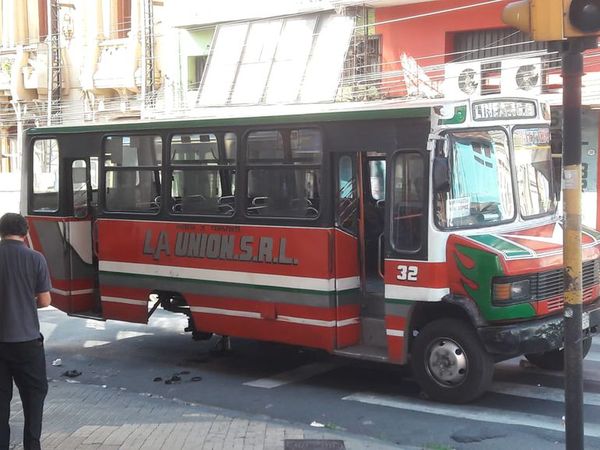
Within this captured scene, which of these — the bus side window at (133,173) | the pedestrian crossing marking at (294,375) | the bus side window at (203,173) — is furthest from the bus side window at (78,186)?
the pedestrian crossing marking at (294,375)

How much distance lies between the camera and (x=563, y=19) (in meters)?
4.47

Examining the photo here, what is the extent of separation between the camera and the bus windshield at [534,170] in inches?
300

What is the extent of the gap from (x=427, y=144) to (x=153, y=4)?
20.7 metres

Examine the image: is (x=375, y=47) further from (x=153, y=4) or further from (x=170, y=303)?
(x=170, y=303)

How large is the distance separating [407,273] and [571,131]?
303 centimetres

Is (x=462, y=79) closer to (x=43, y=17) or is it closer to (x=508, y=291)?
(x=508, y=291)

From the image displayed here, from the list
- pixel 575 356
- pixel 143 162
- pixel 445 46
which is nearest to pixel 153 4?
pixel 445 46

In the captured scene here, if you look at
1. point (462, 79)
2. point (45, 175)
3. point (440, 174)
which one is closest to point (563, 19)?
point (440, 174)

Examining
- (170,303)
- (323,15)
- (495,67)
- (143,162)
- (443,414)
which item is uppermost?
(323,15)

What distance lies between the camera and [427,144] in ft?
23.5

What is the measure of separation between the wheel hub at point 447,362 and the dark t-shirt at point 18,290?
12.0 feet

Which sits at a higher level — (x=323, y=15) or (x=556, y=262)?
(x=323, y=15)

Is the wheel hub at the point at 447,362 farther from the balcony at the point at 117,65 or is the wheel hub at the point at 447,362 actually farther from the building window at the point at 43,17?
the building window at the point at 43,17

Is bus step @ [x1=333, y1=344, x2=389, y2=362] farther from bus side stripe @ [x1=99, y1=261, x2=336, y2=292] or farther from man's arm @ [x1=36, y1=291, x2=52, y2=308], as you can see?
man's arm @ [x1=36, y1=291, x2=52, y2=308]
